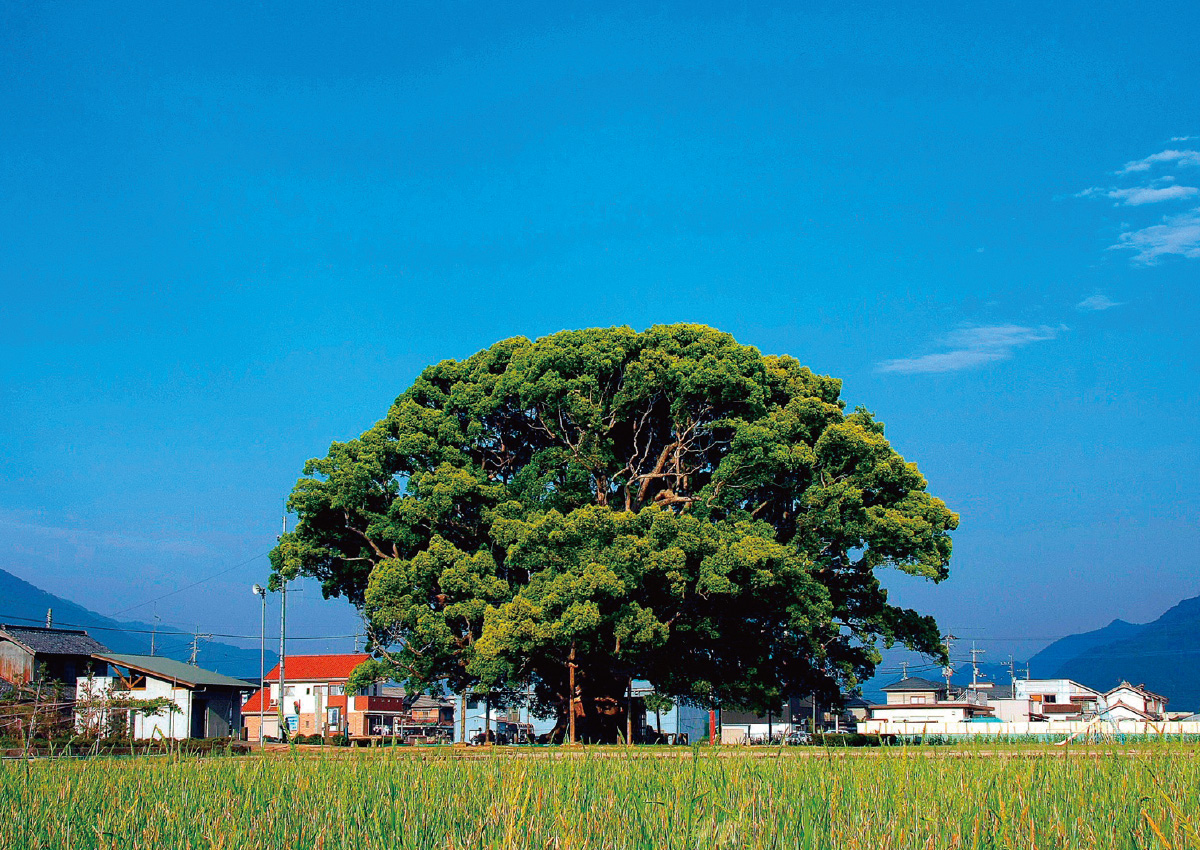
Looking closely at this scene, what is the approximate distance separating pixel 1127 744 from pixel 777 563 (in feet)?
56.0

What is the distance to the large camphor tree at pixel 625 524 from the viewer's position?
23734mm

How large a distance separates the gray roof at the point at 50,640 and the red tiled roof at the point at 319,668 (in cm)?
1911

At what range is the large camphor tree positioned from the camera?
23.7 metres

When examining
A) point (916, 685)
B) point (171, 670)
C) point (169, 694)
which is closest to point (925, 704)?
point (916, 685)

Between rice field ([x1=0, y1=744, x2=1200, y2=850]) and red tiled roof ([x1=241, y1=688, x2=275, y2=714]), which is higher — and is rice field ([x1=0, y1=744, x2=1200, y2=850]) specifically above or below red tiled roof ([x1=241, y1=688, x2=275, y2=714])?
above

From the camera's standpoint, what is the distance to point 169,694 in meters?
35.1

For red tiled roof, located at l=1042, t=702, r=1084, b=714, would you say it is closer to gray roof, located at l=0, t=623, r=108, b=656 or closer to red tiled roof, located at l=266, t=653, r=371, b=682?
red tiled roof, located at l=266, t=653, r=371, b=682

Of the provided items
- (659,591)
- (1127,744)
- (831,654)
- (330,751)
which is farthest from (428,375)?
(1127,744)

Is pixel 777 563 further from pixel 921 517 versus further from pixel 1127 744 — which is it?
pixel 1127 744

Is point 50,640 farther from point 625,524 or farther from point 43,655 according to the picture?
point 625,524

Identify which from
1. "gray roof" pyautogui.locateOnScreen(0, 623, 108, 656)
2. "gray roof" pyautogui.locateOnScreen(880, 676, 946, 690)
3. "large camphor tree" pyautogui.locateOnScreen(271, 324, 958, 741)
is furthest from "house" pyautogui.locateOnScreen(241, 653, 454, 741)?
"gray roof" pyautogui.locateOnScreen(880, 676, 946, 690)

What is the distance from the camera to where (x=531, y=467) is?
26297 mm

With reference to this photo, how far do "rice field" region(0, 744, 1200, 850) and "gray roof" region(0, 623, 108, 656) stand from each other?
3277 cm

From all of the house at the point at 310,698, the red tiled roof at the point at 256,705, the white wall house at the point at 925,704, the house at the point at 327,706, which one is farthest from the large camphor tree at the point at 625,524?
the red tiled roof at the point at 256,705
